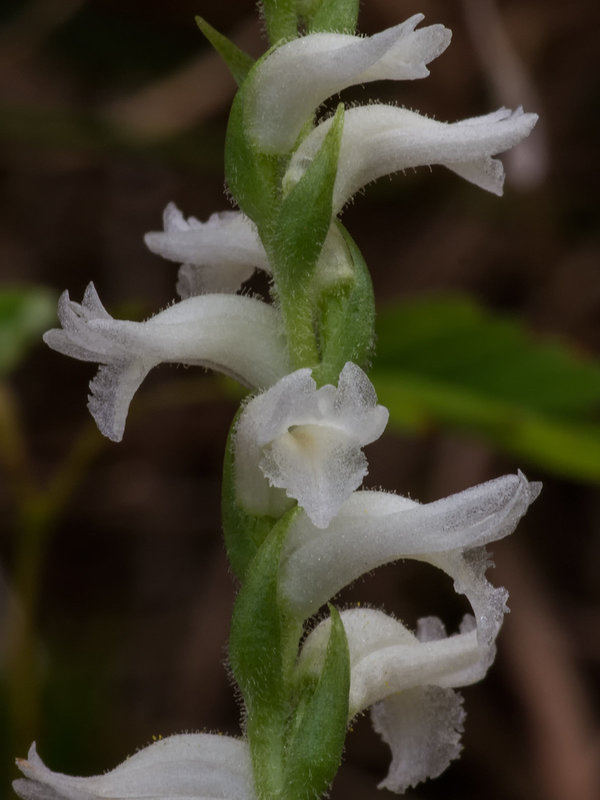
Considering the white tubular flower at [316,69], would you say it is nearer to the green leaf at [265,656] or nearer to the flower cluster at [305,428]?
the flower cluster at [305,428]

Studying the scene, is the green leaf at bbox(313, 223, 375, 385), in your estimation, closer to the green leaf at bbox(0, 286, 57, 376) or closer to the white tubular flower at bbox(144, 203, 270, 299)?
the white tubular flower at bbox(144, 203, 270, 299)

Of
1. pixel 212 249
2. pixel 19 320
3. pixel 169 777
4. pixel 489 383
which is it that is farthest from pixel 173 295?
pixel 169 777

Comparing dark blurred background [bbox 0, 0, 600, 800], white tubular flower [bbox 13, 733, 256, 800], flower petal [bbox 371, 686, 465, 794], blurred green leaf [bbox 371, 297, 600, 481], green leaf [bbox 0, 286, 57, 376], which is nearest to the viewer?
white tubular flower [bbox 13, 733, 256, 800]

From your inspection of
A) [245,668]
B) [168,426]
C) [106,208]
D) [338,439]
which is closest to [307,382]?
[338,439]

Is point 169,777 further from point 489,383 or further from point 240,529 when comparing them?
point 489,383

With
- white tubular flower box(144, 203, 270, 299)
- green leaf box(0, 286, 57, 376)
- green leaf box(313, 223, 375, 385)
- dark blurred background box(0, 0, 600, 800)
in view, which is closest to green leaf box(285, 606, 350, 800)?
green leaf box(313, 223, 375, 385)

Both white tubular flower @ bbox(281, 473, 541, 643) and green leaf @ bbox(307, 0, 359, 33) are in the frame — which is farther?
green leaf @ bbox(307, 0, 359, 33)

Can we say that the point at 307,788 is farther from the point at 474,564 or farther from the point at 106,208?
the point at 106,208

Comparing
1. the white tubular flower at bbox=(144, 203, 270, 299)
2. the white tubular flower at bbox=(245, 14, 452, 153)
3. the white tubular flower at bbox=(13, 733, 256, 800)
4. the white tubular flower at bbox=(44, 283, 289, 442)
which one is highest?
the white tubular flower at bbox=(245, 14, 452, 153)
